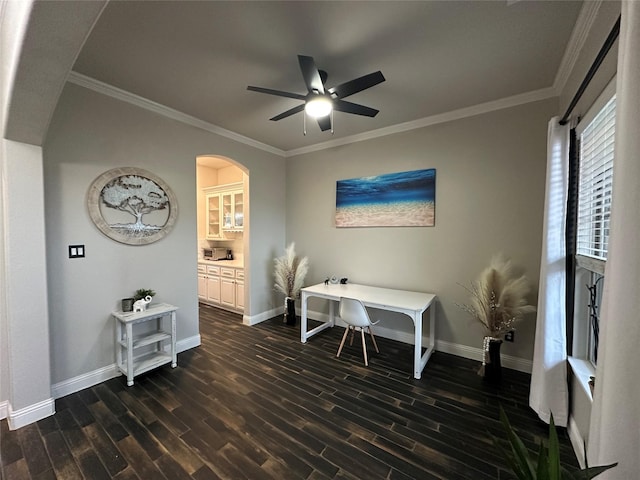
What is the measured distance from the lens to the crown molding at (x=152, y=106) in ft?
7.80

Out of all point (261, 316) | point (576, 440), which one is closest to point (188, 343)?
point (261, 316)

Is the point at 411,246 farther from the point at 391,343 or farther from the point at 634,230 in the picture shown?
the point at 634,230

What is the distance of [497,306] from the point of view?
8.48 feet

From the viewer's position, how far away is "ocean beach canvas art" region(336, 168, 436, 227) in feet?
10.8

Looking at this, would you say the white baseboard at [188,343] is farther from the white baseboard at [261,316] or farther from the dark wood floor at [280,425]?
the white baseboard at [261,316]

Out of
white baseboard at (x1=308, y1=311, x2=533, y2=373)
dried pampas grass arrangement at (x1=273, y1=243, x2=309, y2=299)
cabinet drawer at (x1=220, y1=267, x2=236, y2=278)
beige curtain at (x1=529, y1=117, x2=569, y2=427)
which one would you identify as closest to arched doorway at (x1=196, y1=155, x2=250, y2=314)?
cabinet drawer at (x1=220, y1=267, x2=236, y2=278)

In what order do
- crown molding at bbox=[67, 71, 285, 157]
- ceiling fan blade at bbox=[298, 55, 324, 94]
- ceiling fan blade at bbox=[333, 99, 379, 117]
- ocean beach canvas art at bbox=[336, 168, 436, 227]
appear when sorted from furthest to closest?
ocean beach canvas art at bbox=[336, 168, 436, 227], crown molding at bbox=[67, 71, 285, 157], ceiling fan blade at bbox=[333, 99, 379, 117], ceiling fan blade at bbox=[298, 55, 324, 94]

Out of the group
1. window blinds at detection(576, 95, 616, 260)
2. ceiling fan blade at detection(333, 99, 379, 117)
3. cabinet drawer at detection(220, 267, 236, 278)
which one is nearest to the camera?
window blinds at detection(576, 95, 616, 260)

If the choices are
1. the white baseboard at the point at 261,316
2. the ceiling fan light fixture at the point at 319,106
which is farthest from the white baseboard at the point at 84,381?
the ceiling fan light fixture at the point at 319,106

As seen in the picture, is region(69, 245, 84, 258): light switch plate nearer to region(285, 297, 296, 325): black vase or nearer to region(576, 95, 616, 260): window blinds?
region(285, 297, 296, 325): black vase

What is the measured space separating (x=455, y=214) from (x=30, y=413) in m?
4.33

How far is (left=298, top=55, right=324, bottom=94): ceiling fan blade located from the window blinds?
174 cm

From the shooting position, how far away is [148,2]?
1608mm

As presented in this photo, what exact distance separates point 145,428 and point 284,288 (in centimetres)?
240
